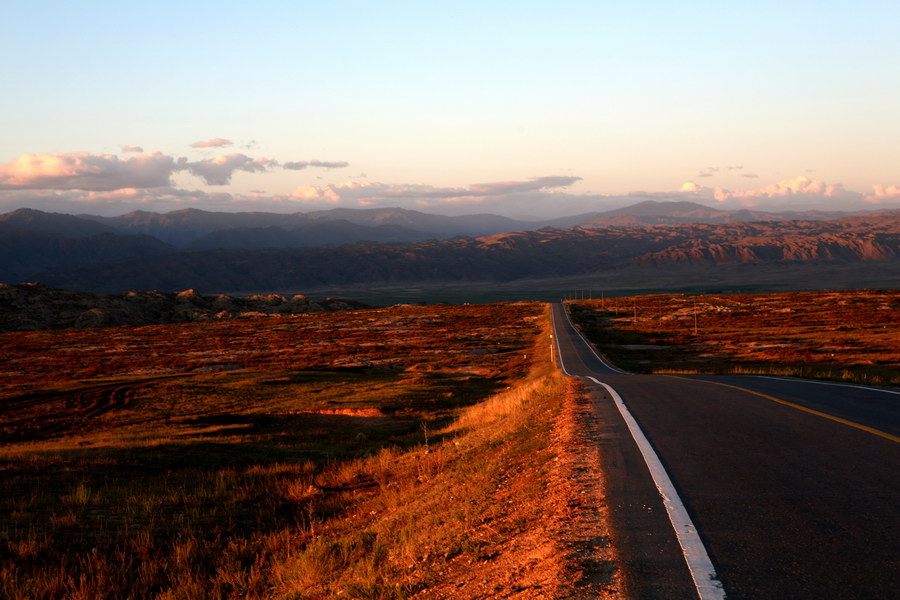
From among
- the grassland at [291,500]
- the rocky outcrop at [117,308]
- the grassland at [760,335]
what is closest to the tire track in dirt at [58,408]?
the grassland at [291,500]

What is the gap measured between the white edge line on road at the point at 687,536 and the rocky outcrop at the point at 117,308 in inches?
4969

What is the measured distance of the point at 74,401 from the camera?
34531 millimetres

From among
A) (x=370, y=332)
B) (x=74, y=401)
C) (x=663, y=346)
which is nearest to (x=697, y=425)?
(x=74, y=401)

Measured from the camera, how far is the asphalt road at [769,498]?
4438mm

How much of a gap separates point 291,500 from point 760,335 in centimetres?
7022

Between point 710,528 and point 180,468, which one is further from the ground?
point 710,528

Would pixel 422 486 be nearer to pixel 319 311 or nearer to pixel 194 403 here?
pixel 194 403

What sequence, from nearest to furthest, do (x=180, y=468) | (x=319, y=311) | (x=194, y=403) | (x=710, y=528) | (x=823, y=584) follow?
(x=823, y=584)
(x=710, y=528)
(x=180, y=468)
(x=194, y=403)
(x=319, y=311)

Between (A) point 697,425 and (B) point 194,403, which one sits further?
(B) point 194,403

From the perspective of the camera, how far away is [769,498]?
6.25m

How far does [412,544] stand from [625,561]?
8.27 ft

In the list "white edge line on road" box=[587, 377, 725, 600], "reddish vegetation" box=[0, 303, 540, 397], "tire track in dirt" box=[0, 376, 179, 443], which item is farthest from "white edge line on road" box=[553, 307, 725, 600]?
"reddish vegetation" box=[0, 303, 540, 397]

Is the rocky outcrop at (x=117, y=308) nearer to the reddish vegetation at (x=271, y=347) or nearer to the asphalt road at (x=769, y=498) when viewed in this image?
the reddish vegetation at (x=271, y=347)

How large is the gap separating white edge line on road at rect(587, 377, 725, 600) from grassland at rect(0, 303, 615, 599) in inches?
25.9
